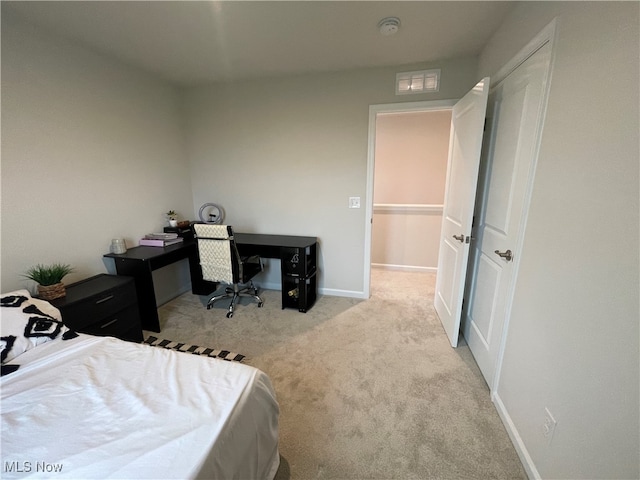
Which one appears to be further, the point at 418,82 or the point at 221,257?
the point at 221,257

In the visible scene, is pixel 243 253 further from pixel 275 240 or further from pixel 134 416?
pixel 134 416

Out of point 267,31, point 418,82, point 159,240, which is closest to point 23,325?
point 159,240

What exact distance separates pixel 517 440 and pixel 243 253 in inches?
106

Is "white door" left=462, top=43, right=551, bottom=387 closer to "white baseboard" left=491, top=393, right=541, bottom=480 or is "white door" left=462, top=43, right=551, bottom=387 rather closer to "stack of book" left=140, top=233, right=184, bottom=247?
"white baseboard" left=491, top=393, right=541, bottom=480

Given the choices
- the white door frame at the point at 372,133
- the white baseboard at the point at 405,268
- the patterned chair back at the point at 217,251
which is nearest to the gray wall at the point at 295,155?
the white door frame at the point at 372,133

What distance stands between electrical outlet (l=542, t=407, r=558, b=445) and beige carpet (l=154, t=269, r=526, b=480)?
0.29 metres

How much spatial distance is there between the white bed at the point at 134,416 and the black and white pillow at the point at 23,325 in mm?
45

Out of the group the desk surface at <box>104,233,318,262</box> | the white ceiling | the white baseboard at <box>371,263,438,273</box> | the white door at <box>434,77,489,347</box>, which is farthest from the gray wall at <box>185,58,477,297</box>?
the white baseboard at <box>371,263,438,273</box>

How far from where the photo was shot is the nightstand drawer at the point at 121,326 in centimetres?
189

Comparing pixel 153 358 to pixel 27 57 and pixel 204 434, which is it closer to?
pixel 204 434

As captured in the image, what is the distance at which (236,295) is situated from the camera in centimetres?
290

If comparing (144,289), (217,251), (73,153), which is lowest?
(144,289)

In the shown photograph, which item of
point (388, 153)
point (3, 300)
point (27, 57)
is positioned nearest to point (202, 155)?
point (27, 57)
